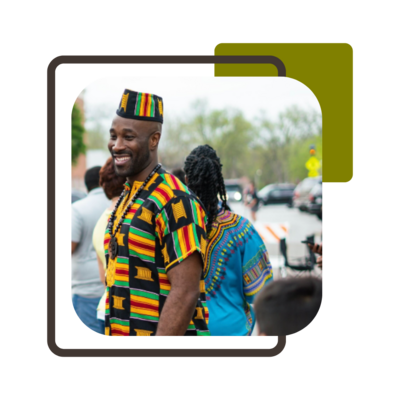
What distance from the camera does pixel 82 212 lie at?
3.78 m

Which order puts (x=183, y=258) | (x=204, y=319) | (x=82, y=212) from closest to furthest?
(x=183, y=258), (x=204, y=319), (x=82, y=212)

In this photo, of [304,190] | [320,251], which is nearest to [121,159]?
[320,251]

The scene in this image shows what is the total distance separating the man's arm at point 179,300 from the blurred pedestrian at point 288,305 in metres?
0.31

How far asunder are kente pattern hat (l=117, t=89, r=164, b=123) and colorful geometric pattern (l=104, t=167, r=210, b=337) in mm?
279

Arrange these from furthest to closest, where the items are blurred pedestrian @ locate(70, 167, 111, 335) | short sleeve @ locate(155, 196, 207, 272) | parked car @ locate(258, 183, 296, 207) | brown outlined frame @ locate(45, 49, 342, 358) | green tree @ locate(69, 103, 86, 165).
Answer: parked car @ locate(258, 183, 296, 207) → blurred pedestrian @ locate(70, 167, 111, 335) → green tree @ locate(69, 103, 86, 165) → brown outlined frame @ locate(45, 49, 342, 358) → short sleeve @ locate(155, 196, 207, 272)

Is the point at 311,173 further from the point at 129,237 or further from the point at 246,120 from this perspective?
the point at 129,237

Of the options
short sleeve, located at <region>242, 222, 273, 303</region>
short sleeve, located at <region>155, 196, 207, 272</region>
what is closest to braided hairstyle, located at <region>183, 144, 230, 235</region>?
short sleeve, located at <region>242, 222, 273, 303</region>

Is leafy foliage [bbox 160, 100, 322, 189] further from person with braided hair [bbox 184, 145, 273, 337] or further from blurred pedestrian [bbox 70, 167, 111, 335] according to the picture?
blurred pedestrian [bbox 70, 167, 111, 335]

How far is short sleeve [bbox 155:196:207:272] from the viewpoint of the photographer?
7.54ft

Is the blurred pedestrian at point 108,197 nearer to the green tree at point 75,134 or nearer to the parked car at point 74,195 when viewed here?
the parked car at point 74,195

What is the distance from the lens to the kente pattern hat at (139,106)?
2.41m

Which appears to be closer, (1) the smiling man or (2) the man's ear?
(1) the smiling man
